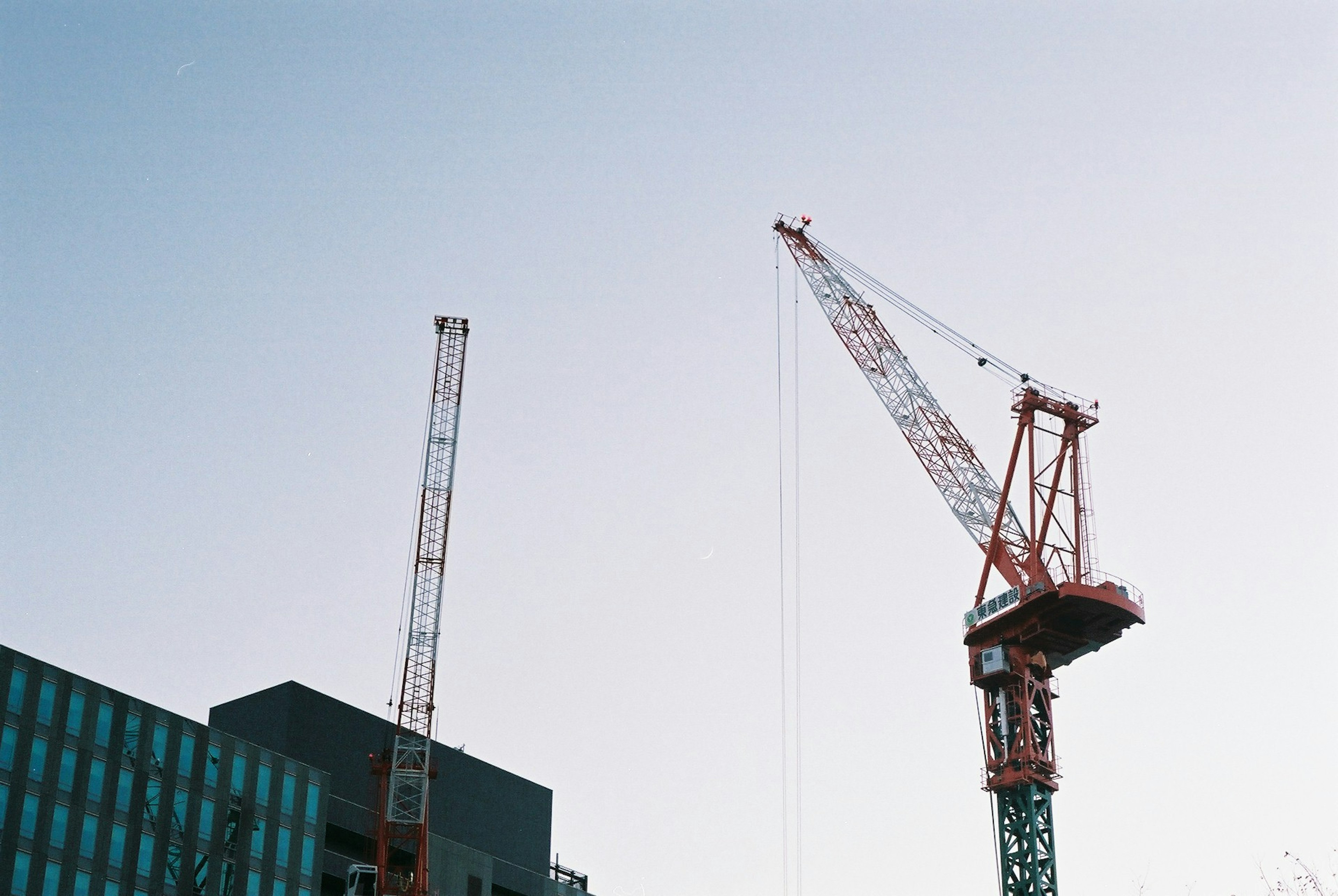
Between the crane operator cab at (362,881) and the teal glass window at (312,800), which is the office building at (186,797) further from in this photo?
the crane operator cab at (362,881)

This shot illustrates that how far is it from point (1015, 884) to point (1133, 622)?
22427mm

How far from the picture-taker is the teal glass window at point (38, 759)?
99375mm

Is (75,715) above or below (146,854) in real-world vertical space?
above

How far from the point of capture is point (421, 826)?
5221 inches

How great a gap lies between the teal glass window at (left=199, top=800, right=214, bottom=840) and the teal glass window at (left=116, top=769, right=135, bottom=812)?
20.4 feet

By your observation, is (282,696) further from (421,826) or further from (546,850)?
(546,850)

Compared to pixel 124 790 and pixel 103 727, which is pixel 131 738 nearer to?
pixel 103 727

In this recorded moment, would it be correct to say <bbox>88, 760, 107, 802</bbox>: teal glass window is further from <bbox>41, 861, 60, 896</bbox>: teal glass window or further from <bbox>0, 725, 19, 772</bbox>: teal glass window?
<bbox>0, 725, 19, 772</bbox>: teal glass window

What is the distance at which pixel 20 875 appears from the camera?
96.9 metres

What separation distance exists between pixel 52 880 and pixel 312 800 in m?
25.0

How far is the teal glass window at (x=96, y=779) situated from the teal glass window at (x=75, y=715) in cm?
226

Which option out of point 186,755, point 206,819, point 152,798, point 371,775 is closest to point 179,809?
point 152,798

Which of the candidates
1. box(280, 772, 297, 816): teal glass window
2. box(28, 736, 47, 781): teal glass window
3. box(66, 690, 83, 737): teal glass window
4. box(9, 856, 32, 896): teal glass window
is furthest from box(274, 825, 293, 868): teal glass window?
box(9, 856, 32, 896): teal glass window

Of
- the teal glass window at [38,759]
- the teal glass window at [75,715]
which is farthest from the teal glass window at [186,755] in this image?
the teal glass window at [38,759]
